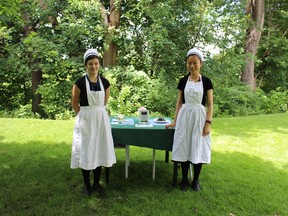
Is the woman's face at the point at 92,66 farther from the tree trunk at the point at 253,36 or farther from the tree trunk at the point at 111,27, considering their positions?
the tree trunk at the point at 253,36

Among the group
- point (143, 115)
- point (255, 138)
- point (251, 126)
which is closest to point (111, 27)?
point (251, 126)

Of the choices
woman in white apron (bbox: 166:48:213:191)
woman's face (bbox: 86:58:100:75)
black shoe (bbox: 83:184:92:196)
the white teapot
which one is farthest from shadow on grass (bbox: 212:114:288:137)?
woman's face (bbox: 86:58:100:75)

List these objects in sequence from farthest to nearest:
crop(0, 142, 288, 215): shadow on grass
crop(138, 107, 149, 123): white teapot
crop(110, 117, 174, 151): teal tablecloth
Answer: crop(138, 107, 149, 123): white teapot
crop(110, 117, 174, 151): teal tablecloth
crop(0, 142, 288, 215): shadow on grass

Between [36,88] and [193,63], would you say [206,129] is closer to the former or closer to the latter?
[193,63]

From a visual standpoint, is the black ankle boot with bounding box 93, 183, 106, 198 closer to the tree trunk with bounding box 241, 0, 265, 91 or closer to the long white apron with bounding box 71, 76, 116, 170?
the long white apron with bounding box 71, 76, 116, 170

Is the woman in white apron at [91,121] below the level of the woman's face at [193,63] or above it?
below

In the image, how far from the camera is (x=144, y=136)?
136 inches

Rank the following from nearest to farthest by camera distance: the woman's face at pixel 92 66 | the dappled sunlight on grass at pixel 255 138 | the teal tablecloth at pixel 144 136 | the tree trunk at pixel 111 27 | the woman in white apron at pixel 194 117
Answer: the woman's face at pixel 92 66
the woman in white apron at pixel 194 117
the teal tablecloth at pixel 144 136
the dappled sunlight on grass at pixel 255 138
the tree trunk at pixel 111 27

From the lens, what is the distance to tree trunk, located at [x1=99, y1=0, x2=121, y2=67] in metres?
8.62

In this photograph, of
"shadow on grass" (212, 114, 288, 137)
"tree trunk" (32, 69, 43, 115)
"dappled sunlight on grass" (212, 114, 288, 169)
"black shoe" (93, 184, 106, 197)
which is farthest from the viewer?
"tree trunk" (32, 69, 43, 115)

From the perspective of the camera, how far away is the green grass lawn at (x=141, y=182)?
3.08m

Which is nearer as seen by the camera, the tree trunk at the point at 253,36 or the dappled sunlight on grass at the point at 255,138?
the dappled sunlight on grass at the point at 255,138

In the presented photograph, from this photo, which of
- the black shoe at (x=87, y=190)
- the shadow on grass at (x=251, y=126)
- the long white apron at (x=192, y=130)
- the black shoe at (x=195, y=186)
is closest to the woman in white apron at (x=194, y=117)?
the long white apron at (x=192, y=130)

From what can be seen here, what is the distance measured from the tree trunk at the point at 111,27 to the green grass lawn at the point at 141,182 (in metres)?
3.89
